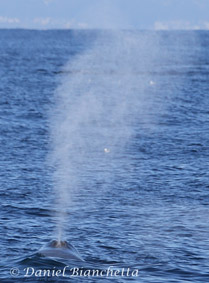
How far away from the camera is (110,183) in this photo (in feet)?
175

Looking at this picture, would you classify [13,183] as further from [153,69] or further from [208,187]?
[153,69]

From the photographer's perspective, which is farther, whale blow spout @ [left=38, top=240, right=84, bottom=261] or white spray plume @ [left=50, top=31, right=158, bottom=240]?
white spray plume @ [left=50, top=31, right=158, bottom=240]

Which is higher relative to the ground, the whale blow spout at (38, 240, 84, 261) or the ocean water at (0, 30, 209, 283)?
the ocean water at (0, 30, 209, 283)

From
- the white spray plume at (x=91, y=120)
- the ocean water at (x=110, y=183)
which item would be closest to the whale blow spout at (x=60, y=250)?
the ocean water at (x=110, y=183)

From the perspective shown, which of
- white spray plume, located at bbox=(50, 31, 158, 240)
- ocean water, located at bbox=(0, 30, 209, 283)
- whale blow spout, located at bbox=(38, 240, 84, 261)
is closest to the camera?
whale blow spout, located at bbox=(38, 240, 84, 261)

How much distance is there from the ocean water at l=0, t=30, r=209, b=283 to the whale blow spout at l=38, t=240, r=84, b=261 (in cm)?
59

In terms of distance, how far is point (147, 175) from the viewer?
55.7 meters

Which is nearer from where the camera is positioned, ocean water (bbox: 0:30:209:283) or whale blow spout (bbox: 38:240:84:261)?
whale blow spout (bbox: 38:240:84:261)

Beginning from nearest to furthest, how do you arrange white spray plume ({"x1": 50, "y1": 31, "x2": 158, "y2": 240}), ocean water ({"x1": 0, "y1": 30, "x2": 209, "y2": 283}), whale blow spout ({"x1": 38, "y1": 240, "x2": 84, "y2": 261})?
1. whale blow spout ({"x1": 38, "y1": 240, "x2": 84, "y2": 261})
2. ocean water ({"x1": 0, "y1": 30, "x2": 209, "y2": 283})
3. white spray plume ({"x1": 50, "y1": 31, "x2": 158, "y2": 240})

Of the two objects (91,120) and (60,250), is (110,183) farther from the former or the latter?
(91,120)

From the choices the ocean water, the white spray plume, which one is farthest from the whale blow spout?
the white spray plume

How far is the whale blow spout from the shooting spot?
118ft

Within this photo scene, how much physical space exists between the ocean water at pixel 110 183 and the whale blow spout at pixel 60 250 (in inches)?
23.4

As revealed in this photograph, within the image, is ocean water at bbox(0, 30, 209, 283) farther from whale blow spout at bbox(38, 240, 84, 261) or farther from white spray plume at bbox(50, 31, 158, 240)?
whale blow spout at bbox(38, 240, 84, 261)
